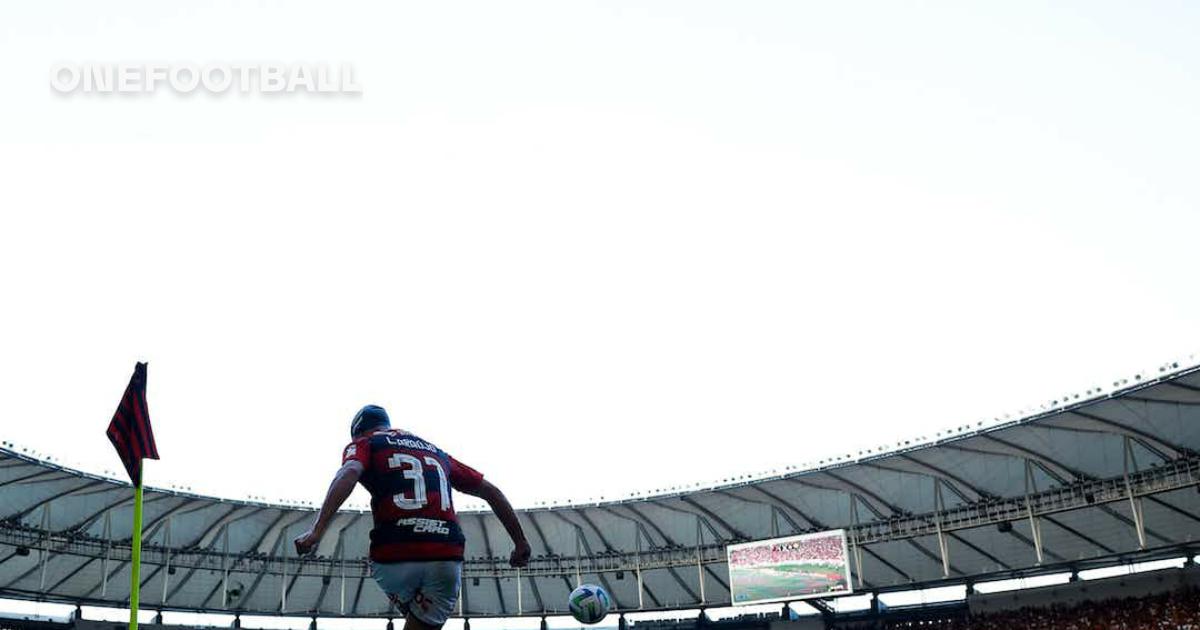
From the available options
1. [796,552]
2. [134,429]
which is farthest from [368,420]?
[796,552]

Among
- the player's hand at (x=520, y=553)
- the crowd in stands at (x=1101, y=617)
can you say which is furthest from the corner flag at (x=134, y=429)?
the crowd in stands at (x=1101, y=617)

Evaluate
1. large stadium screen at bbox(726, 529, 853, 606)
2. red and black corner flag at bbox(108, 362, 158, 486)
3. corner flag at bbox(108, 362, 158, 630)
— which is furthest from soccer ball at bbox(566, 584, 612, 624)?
large stadium screen at bbox(726, 529, 853, 606)

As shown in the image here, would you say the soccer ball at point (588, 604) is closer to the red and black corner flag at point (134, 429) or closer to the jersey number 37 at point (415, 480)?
the red and black corner flag at point (134, 429)

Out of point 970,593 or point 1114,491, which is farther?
point 970,593

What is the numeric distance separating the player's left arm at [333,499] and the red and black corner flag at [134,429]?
449 cm

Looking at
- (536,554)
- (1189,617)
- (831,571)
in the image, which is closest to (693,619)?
(536,554)

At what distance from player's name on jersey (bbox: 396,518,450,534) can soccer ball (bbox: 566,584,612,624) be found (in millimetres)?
9175

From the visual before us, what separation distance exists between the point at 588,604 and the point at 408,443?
9.37m

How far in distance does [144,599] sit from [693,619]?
1184 inches

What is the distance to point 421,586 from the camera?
19.4 ft

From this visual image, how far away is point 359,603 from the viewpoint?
55719mm

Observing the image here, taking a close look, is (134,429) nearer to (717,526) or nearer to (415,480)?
(415,480)

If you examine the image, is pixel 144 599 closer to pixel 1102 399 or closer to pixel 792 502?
pixel 792 502

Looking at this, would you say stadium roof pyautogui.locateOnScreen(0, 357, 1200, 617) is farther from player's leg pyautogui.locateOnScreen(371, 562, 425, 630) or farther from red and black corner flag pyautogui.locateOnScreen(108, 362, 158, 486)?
player's leg pyautogui.locateOnScreen(371, 562, 425, 630)
